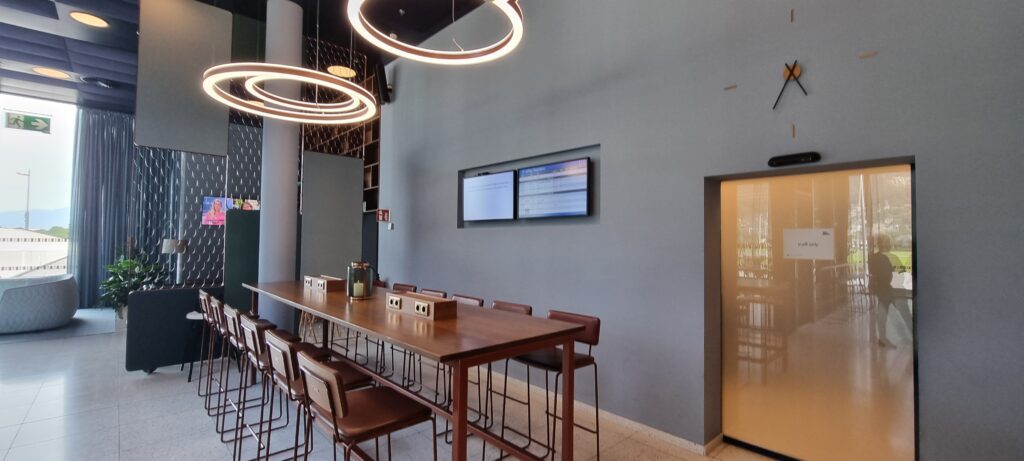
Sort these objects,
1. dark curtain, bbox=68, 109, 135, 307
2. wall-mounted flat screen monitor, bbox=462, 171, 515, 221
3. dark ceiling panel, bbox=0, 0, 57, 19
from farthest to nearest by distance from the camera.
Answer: dark curtain, bbox=68, 109, 135, 307
dark ceiling panel, bbox=0, 0, 57, 19
wall-mounted flat screen monitor, bbox=462, 171, 515, 221

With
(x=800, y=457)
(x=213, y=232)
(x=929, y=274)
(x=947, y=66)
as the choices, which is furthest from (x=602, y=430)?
(x=213, y=232)

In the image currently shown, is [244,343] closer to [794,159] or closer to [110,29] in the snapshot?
[794,159]

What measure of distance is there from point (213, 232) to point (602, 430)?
28.6ft

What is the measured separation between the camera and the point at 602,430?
3.12m

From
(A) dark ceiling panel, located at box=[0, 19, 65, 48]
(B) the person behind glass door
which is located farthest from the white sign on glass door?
(A) dark ceiling panel, located at box=[0, 19, 65, 48]

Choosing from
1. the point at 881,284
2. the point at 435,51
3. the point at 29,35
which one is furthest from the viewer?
the point at 29,35

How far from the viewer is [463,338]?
187cm

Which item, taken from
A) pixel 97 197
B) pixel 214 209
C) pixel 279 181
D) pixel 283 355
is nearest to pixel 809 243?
pixel 283 355

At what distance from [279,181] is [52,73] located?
4.86 meters

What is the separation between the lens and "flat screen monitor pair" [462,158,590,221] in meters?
3.62

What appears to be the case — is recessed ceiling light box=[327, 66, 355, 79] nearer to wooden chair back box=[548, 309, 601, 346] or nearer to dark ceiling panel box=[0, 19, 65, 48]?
dark ceiling panel box=[0, 19, 65, 48]

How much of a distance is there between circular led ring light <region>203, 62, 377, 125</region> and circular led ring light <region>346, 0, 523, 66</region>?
54 centimetres

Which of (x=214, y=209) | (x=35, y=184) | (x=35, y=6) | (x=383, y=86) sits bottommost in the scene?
(x=214, y=209)

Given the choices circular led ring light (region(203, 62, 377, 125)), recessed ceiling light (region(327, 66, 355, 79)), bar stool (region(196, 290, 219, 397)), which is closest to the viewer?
circular led ring light (region(203, 62, 377, 125))
